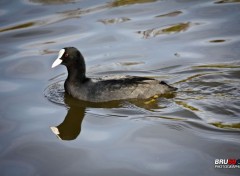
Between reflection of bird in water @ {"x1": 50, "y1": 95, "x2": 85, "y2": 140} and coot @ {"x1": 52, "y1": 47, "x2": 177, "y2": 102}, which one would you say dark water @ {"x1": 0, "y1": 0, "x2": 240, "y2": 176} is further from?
coot @ {"x1": 52, "y1": 47, "x2": 177, "y2": 102}

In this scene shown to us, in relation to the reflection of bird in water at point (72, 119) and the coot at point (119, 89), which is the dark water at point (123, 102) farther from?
the coot at point (119, 89)

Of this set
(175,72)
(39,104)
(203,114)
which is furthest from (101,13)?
(203,114)

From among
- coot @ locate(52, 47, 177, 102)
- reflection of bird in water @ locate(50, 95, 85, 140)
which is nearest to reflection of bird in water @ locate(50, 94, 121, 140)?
reflection of bird in water @ locate(50, 95, 85, 140)

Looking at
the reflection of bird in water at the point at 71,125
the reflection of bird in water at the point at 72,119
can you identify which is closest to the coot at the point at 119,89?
the reflection of bird in water at the point at 72,119

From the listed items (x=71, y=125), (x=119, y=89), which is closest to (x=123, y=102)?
(x=119, y=89)

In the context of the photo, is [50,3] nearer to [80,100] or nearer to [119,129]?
[80,100]

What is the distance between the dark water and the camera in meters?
6.08

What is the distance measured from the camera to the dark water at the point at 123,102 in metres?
6.08

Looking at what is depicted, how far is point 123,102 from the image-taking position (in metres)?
8.00

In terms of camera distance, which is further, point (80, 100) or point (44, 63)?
point (44, 63)

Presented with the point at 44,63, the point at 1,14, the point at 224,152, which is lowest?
the point at 224,152

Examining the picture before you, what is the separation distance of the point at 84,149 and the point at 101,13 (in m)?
7.47

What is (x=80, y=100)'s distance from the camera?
8.24 meters

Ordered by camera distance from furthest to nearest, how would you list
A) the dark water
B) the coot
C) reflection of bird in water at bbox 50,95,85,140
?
1. the coot
2. reflection of bird in water at bbox 50,95,85,140
3. the dark water
